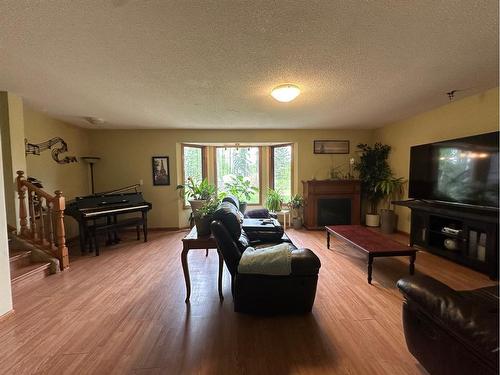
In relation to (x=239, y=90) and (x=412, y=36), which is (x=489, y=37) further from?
(x=239, y=90)

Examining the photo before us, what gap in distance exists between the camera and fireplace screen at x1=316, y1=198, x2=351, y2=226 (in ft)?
16.6

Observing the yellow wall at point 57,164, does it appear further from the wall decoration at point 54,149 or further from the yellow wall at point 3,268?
the yellow wall at point 3,268

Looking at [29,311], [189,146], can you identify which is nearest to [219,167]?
[189,146]

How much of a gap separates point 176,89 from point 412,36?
2.33m

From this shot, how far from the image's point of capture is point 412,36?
5.71 feet

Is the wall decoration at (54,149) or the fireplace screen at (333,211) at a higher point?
the wall decoration at (54,149)

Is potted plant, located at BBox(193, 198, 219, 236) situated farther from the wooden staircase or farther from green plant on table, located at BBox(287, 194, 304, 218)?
green plant on table, located at BBox(287, 194, 304, 218)

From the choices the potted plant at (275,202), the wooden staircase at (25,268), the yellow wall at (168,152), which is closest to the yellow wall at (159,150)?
the yellow wall at (168,152)

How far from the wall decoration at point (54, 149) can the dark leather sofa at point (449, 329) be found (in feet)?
16.1

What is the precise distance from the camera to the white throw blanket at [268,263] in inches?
74.9

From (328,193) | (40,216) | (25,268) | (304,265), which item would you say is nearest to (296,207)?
(328,193)

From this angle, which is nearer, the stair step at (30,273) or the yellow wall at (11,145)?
the stair step at (30,273)

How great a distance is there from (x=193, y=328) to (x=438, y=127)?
4.47 m

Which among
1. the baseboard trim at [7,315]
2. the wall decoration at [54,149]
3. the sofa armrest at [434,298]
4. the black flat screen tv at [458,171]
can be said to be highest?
the wall decoration at [54,149]
